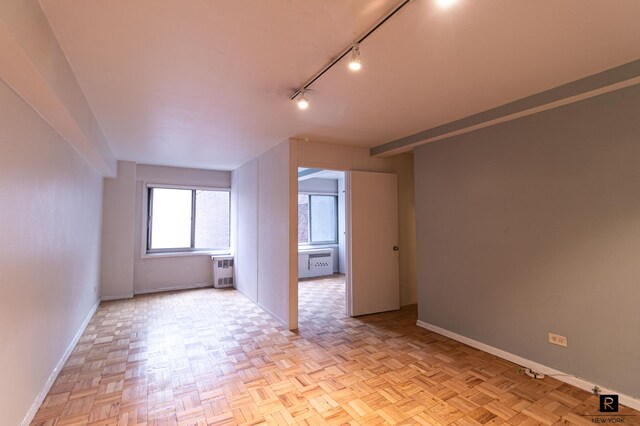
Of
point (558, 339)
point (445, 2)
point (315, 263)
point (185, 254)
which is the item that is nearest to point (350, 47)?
point (445, 2)

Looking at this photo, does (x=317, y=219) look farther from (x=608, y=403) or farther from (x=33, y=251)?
(x=608, y=403)

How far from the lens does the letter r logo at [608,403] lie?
6.84 feet

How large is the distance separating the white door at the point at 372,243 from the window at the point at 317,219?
359cm

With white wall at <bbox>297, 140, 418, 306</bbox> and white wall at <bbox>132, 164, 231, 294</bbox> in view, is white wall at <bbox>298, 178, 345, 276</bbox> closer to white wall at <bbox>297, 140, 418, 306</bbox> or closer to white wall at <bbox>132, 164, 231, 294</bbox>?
white wall at <bbox>132, 164, 231, 294</bbox>

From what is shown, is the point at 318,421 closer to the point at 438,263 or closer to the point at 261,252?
the point at 438,263

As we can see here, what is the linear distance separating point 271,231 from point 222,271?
2467 mm

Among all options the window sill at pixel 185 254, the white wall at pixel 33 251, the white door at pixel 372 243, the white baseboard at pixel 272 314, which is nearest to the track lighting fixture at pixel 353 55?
the white wall at pixel 33 251

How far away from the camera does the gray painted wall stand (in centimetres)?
218

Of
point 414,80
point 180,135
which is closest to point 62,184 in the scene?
point 180,135

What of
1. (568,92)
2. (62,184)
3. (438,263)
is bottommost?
(438,263)

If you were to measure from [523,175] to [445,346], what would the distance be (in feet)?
6.43

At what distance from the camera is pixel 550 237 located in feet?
8.48

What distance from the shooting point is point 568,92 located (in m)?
2.31

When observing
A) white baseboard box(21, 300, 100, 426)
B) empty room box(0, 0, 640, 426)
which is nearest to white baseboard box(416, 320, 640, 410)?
empty room box(0, 0, 640, 426)
